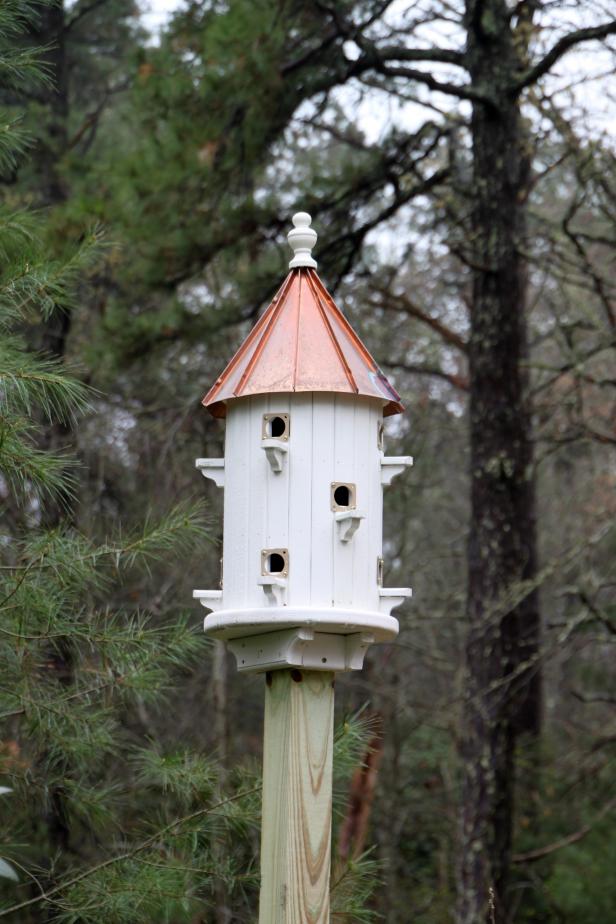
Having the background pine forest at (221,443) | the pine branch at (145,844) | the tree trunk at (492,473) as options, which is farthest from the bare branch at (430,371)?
the pine branch at (145,844)

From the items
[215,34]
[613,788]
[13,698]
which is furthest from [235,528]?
[613,788]

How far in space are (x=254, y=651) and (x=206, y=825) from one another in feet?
2.79

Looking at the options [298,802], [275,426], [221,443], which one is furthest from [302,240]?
[221,443]

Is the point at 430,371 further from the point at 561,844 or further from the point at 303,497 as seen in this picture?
the point at 303,497

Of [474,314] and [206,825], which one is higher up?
[474,314]

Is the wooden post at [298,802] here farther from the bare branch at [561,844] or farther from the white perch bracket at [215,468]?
the bare branch at [561,844]

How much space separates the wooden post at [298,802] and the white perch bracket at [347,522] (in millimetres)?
413

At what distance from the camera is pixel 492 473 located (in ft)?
27.0

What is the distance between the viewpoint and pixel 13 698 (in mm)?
4516

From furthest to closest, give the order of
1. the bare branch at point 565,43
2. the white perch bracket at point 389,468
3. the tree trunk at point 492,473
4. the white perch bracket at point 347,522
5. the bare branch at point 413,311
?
the bare branch at point 413,311 < the tree trunk at point 492,473 < the bare branch at point 565,43 < the white perch bracket at point 389,468 < the white perch bracket at point 347,522

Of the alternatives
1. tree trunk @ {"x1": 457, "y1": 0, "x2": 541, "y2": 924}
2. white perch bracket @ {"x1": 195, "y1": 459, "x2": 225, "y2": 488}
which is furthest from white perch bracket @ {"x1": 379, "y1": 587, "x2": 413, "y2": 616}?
tree trunk @ {"x1": 457, "y1": 0, "x2": 541, "y2": 924}

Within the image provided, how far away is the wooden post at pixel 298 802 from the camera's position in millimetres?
3865

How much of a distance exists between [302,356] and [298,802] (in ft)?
4.24

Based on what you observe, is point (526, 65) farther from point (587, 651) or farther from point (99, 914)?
point (587, 651)
